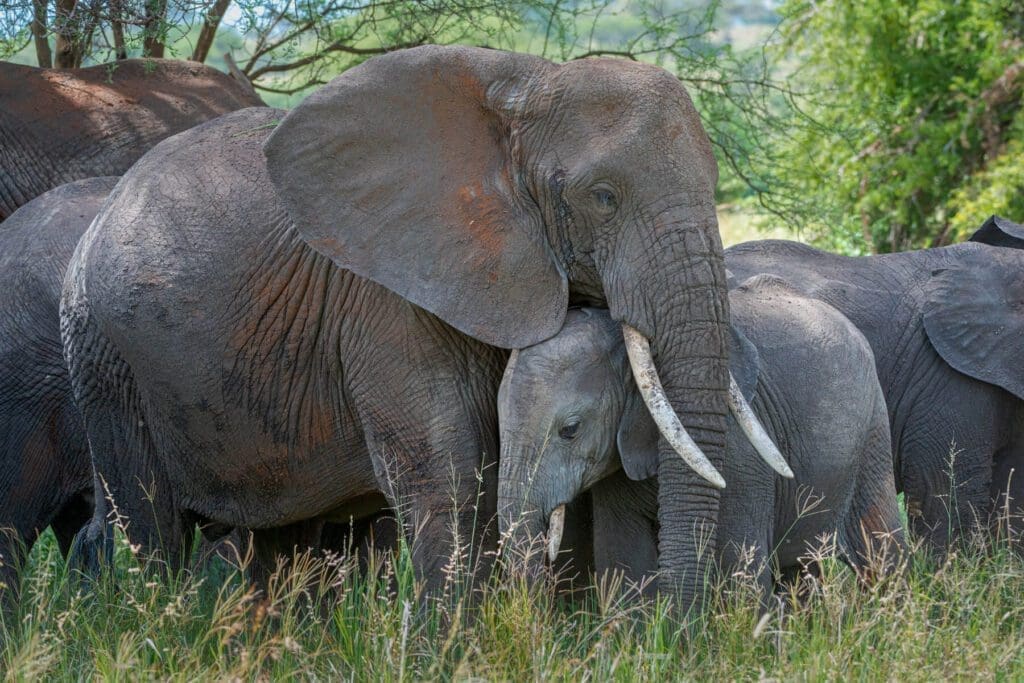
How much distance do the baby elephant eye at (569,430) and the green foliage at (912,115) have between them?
7.41m

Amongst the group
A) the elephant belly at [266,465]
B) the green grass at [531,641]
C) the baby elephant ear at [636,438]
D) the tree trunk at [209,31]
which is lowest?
the green grass at [531,641]

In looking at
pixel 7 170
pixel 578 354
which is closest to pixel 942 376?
pixel 578 354

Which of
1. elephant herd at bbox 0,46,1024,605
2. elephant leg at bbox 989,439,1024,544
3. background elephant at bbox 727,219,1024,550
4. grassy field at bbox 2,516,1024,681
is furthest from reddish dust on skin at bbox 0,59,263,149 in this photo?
elephant leg at bbox 989,439,1024,544

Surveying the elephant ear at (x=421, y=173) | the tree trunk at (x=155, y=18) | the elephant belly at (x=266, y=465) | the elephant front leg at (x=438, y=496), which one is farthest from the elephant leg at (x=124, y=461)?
the tree trunk at (x=155, y=18)

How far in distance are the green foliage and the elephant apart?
261 inches

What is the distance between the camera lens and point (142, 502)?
580cm

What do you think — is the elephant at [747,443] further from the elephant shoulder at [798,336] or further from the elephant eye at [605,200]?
the elephant eye at [605,200]

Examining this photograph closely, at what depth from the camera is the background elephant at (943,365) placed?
6340 mm

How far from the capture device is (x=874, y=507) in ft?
17.8

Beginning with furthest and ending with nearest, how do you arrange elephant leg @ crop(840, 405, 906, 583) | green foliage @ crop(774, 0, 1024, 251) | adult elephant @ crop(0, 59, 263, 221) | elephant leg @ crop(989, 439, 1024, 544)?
1. green foliage @ crop(774, 0, 1024, 251)
2. adult elephant @ crop(0, 59, 263, 221)
3. elephant leg @ crop(989, 439, 1024, 544)
4. elephant leg @ crop(840, 405, 906, 583)

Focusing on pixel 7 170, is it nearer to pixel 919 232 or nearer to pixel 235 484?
pixel 235 484

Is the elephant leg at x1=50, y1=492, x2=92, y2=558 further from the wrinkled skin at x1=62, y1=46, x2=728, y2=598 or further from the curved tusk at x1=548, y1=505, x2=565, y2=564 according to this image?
the curved tusk at x1=548, y1=505, x2=565, y2=564

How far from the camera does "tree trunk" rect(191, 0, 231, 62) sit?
292 inches

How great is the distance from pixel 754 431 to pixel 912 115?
30.8 feet
